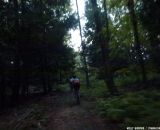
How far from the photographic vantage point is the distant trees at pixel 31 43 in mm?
22109

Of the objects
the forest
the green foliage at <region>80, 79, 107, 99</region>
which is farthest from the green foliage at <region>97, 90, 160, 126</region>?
the green foliage at <region>80, 79, 107, 99</region>

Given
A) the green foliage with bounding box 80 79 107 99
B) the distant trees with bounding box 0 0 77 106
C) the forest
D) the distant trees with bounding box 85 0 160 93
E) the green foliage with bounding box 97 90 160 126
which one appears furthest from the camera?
the distant trees with bounding box 0 0 77 106

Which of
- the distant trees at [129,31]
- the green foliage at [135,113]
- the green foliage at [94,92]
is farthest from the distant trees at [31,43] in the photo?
the green foliage at [135,113]

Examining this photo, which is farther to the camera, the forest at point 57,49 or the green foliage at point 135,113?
the forest at point 57,49

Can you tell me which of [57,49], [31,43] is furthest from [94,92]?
[31,43]

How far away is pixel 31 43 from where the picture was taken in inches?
932

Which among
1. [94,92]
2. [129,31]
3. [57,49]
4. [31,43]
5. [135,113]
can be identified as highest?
[129,31]

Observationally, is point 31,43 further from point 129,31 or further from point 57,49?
point 129,31

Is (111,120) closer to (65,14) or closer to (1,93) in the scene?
(1,93)

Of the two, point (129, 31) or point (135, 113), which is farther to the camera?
point (129, 31)

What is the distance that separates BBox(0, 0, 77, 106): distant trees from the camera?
2211 centimetres

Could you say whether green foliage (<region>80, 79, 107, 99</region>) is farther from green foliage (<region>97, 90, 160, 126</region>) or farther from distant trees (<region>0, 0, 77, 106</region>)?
green foliage (<region>97, 90, 160, 126</region>)

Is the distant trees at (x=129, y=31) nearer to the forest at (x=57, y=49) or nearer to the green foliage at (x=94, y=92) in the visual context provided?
the forest at (x=57, y=49)

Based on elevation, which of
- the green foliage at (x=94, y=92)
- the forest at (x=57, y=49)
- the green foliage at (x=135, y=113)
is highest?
the forest at (x=57, y=49)
